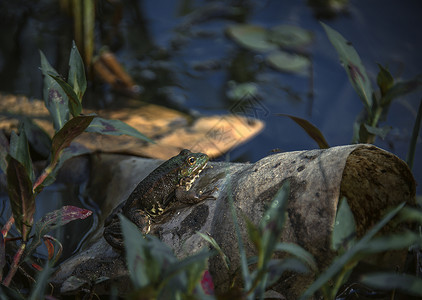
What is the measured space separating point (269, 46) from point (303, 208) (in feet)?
11.7

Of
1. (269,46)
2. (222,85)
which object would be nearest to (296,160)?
(222,85)

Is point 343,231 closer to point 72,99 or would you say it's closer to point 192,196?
point 192,196

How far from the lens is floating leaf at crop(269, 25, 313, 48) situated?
5359 millimetres

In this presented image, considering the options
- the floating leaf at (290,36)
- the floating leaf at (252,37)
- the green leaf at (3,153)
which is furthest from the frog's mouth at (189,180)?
the floating leaf at (290,36)

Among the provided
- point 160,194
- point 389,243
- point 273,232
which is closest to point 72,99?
→ point 160,194

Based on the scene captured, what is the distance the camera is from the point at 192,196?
2678 millimetres

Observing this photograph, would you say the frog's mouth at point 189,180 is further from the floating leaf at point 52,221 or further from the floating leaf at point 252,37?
the floating leaf at point 252,37

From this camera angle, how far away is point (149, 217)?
9.41 ft

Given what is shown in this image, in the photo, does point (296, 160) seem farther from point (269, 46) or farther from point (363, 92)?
point (269, 46)

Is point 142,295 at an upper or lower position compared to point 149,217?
upper

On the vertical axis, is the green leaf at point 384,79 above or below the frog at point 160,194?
above

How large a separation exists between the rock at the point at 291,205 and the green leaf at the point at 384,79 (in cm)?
71

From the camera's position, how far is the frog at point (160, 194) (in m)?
2.72

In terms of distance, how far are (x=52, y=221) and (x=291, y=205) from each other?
4.42 ft
